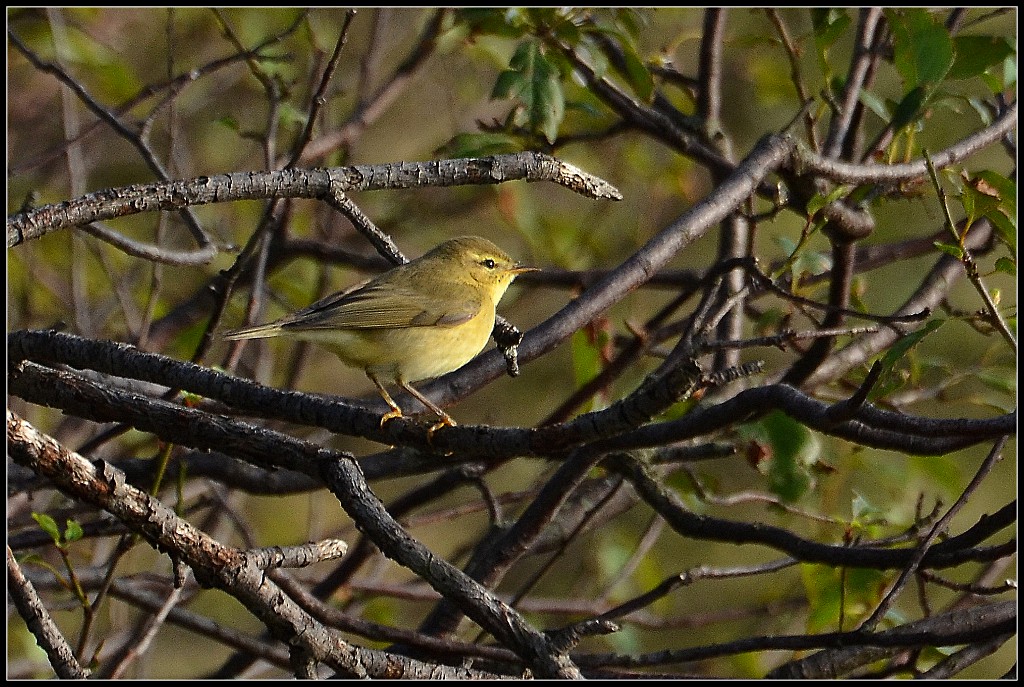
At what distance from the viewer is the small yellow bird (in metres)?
3.65

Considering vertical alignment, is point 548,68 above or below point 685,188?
below

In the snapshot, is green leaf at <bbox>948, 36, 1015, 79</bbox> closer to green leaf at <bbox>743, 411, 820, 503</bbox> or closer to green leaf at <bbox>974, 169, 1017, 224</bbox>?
green leaf at <bbox>974, 169, 1017, 224</bbox>

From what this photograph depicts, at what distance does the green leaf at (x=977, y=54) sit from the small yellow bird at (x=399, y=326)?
5.00 ft

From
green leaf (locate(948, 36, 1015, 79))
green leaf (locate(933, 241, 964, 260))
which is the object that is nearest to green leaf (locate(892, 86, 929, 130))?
green leaf (locate(948, 36, 1015, 79))

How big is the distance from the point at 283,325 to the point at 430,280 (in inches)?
27.8

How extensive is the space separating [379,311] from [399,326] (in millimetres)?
106

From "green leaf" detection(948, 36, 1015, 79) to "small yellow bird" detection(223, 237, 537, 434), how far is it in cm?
152

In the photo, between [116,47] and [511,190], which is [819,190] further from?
[116,47]

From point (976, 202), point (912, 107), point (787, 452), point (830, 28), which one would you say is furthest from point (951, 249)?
point (830, 28)

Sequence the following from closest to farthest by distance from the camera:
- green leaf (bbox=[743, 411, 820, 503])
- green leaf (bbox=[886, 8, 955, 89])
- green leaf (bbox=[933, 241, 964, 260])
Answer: green leaf (bbox=[933, 241, 964, 260]), green leaf (bbox=[886, 8, 955, 89]), green leaf (bbox=[743, 411, 820, 503])

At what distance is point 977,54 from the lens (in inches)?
109

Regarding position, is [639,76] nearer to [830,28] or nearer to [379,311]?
[830,28]

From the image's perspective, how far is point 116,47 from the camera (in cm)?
629

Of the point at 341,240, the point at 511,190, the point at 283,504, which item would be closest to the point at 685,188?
the point at 511,190
